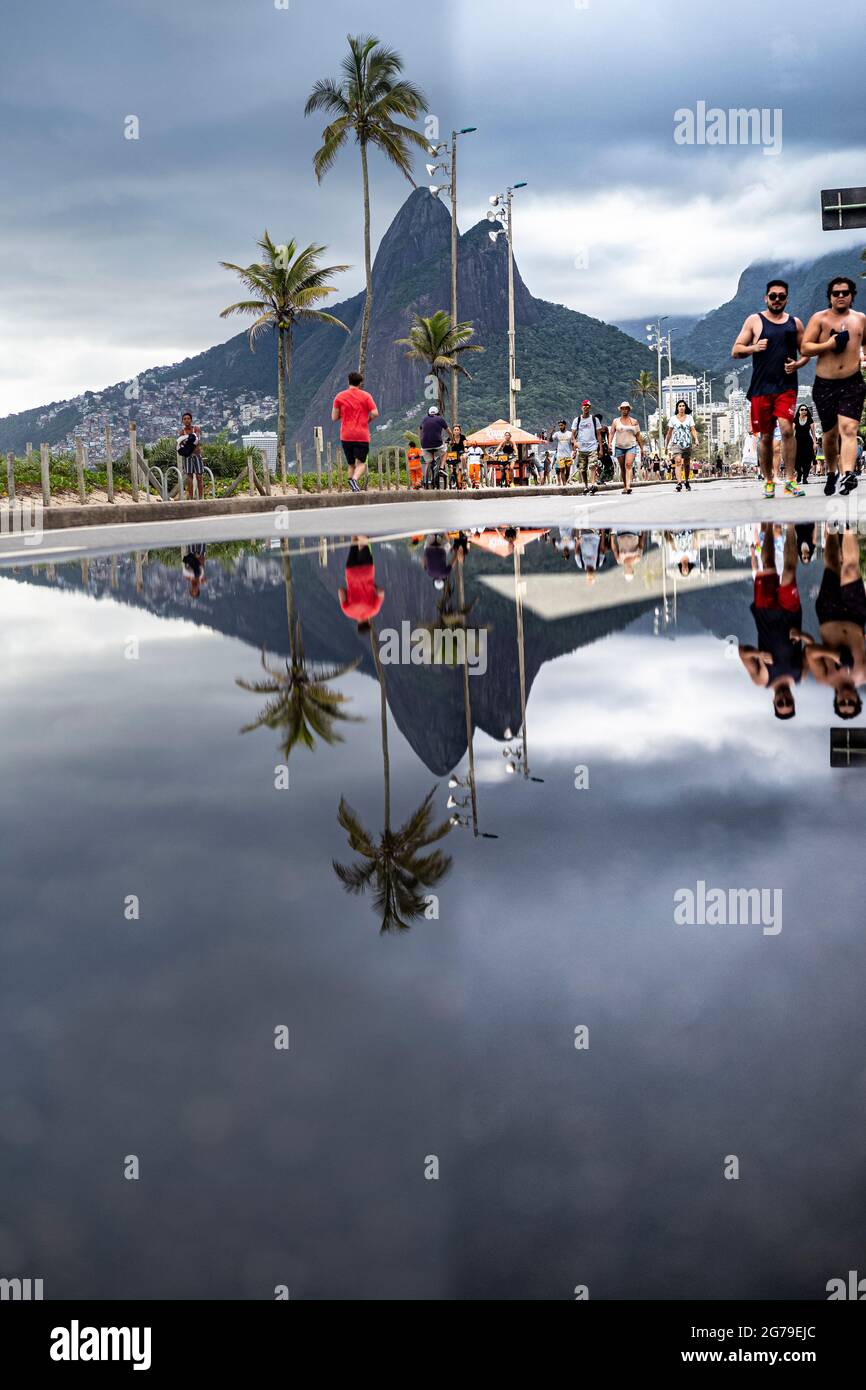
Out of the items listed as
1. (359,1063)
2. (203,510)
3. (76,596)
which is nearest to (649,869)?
(359,1063)

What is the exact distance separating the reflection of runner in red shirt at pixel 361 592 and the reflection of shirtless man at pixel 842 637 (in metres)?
1.73

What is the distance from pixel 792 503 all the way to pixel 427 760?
12487 mm

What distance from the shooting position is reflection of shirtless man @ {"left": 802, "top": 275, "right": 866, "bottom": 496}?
502 inches

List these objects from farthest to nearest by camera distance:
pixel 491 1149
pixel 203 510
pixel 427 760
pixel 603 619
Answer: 1. pixel 203 510
2. pixel 603 619
3. pixel 427 760
4. pixel 491 1149

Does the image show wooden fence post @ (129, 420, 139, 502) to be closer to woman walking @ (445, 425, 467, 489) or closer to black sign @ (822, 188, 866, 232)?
black sign @ (822, 188, 866, 232)

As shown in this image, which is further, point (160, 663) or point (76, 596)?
point (76, 596)

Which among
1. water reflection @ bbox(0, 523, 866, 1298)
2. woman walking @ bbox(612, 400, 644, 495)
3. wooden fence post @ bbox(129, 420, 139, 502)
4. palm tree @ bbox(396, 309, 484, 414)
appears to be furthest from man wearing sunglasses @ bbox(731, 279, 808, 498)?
palm tree @ bbox(396, 309, 484, 414)

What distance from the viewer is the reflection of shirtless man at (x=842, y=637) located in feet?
12.2

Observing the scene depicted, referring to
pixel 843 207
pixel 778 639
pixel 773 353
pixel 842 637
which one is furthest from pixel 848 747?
pixel 843 207

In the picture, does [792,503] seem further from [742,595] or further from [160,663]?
[160,663]

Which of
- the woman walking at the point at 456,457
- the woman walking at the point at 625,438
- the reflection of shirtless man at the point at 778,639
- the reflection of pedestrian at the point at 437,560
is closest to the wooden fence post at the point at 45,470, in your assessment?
the reflection of pedestrian at the point at 437,560

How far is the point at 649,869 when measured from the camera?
7.12ft
